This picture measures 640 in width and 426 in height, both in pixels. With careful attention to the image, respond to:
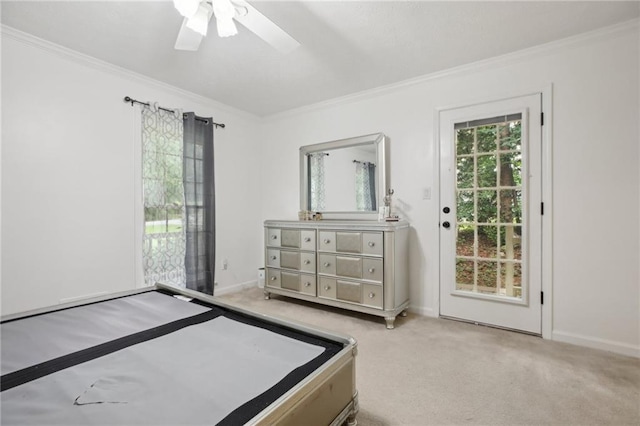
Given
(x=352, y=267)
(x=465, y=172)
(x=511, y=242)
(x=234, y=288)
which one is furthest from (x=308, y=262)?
(x=511, y=242)

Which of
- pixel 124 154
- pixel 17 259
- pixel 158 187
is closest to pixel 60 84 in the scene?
pixel 124 154

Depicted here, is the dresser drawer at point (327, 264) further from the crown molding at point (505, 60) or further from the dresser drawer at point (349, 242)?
the crown molding at point (505, 60)

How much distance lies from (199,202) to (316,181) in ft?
4.70

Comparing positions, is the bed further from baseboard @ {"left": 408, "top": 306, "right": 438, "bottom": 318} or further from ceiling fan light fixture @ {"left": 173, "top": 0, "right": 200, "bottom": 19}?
baseboard @ {"left": 408, "top": 306, "right": 438, "bottom": 318}

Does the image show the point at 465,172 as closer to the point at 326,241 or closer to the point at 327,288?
the point at 326,241

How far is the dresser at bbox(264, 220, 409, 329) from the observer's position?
2732 mm

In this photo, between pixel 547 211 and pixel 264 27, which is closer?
pixel 264 27

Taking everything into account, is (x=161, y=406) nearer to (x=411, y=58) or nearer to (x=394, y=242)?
(x=394, y=242)

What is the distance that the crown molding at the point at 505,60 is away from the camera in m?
2.19

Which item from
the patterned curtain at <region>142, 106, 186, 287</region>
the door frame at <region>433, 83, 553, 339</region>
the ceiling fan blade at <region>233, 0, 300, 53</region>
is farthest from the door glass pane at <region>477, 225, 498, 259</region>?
the patterned curtain at <region>142, 106, 186, 287</region>

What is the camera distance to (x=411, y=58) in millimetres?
2623

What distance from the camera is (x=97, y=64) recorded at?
2643 mm

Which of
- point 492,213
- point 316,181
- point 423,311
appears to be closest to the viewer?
point 492,213

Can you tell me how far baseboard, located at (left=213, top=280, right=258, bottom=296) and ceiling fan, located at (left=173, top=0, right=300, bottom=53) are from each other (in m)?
2.72
